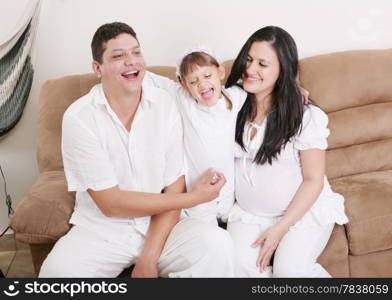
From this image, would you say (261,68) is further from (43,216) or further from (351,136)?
(43,216)

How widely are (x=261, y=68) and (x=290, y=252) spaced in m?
0.68

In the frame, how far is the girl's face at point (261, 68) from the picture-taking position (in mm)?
1725

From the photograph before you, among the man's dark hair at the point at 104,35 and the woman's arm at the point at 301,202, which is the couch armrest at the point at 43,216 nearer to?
the man's dark hair at the point at 104,35

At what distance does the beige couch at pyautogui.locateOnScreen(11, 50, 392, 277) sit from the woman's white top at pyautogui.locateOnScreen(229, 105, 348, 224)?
12cm

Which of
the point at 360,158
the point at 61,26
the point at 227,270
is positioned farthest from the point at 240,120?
the point at 61,26

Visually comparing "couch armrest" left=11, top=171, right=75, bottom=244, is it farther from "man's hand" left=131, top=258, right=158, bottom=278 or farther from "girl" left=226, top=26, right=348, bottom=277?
"girl" left=226, top=26, right=348, bottom=277

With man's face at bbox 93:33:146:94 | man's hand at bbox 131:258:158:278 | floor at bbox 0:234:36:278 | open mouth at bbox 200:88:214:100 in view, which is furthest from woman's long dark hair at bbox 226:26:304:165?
floor at bbox 0:234:36:278

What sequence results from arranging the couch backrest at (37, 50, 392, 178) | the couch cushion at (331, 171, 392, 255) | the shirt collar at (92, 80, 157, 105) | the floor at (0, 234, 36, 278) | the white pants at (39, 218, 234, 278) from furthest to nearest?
1. the floor at (0, 234, 36, 278)
2. the couch backrest at (37, 50, 392, 178)
3. the couch cushion at (331, 171, 392, 255)
4. the shirt collar at (92, 80, 157, 105)
5. the white pants at (39, 218, 234, 278)

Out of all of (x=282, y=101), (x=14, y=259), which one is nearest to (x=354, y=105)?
(x=282, y=101)

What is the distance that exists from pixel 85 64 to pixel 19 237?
3.66 ft

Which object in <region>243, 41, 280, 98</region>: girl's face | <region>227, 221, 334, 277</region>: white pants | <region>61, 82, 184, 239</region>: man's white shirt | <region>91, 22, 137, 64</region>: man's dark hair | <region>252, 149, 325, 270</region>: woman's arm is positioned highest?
<region>91, 22, 137, 64</region>: man's dark hair

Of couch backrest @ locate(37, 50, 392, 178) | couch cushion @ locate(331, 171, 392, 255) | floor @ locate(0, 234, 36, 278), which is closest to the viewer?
couch cushion @ locate(331, 171, 392, 255)

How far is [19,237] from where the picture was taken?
166 centimetres

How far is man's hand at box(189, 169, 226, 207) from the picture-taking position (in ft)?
5.38
